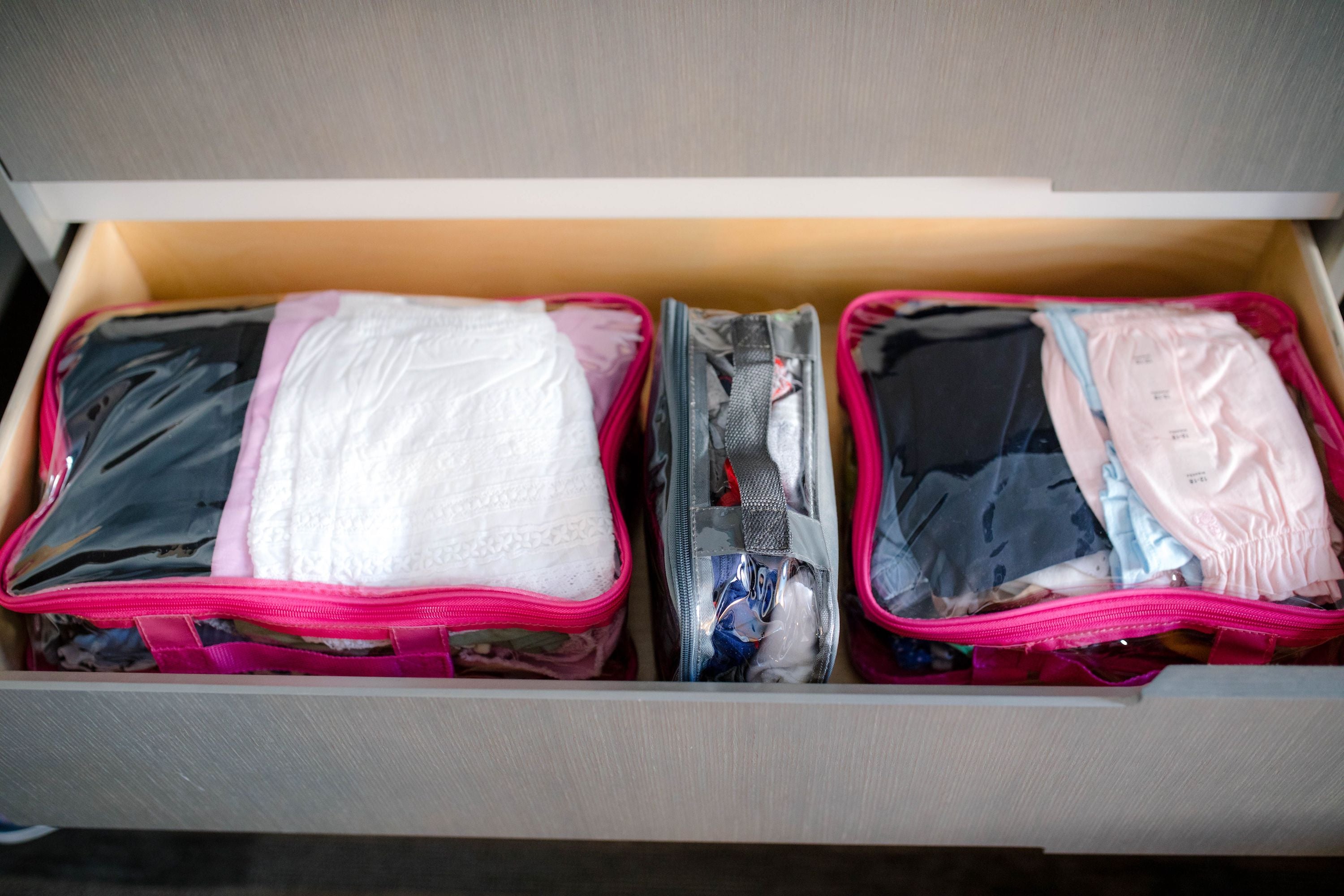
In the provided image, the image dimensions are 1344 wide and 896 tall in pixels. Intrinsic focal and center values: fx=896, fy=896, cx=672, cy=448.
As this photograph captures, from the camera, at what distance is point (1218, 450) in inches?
30.1

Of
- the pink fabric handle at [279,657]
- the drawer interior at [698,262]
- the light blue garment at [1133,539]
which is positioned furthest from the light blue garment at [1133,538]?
the pink fabric handle at [279,657]

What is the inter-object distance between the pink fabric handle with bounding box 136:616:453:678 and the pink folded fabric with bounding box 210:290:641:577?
6cm

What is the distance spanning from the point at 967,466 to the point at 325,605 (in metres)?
0.55

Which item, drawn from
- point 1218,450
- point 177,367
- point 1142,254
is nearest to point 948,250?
point 1142,254

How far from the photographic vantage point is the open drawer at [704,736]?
2.08ft

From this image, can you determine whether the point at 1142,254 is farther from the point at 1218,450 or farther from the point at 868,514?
the point at 868,514

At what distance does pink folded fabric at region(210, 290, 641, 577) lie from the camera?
0.75 meters

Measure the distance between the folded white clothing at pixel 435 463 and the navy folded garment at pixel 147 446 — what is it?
5cm

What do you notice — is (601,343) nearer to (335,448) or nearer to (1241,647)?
(335,448)

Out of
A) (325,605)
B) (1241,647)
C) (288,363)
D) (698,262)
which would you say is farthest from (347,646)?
(1241,647)

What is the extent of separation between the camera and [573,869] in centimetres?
98

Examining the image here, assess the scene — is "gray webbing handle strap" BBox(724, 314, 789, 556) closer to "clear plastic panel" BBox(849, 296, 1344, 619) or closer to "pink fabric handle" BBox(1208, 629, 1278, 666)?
"clear plastic panel" BBox(849, 296, 1344, 619)

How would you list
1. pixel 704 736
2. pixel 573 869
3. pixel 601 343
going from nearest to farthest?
1. pixel 704 736
2. pixel 601 343
3. pixel 573 869

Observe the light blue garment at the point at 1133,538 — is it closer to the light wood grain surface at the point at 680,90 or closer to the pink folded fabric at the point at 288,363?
the light wood grain surface at the point at 680,90
